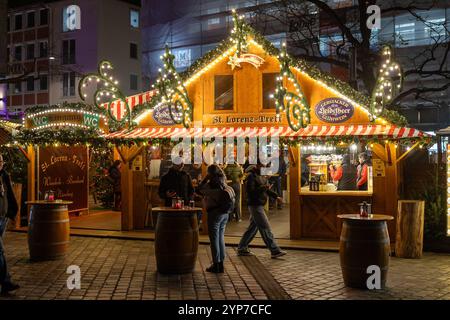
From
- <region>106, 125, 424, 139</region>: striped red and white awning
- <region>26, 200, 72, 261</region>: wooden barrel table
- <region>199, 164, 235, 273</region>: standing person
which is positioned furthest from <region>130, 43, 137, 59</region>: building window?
<region>199, 164, 235, 273</region>: standing person

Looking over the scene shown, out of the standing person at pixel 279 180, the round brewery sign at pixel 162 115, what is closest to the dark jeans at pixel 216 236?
the round brewery sign at pixel 162 115

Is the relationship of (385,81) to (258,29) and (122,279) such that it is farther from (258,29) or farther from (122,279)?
(258,29)

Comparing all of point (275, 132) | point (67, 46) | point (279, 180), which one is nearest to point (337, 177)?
point (275, 132)

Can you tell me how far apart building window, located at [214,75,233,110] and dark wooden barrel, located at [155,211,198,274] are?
4.90 meters

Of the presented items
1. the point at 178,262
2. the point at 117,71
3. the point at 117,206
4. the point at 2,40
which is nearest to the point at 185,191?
the point at 178,262

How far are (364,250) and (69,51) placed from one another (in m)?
35.9

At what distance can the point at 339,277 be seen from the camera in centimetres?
767

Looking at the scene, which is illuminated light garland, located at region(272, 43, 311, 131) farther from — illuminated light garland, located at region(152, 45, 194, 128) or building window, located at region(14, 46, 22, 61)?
building window, located at region(14, 46, 22, 61)

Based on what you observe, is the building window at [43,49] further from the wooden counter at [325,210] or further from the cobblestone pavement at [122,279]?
the wooden counter at [325,210]

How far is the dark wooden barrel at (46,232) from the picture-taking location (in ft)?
28.9

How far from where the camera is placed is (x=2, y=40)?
12.0 metres

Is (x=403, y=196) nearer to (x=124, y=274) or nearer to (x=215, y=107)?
(x=215, y=107)

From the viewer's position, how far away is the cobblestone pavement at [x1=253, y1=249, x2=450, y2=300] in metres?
6.66
